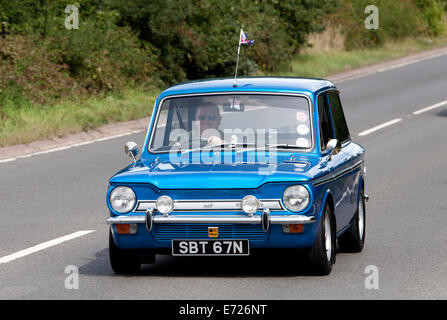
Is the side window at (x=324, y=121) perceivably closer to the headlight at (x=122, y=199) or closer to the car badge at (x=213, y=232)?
the car badge at (x=213, y=232)

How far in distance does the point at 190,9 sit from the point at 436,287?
836 inches

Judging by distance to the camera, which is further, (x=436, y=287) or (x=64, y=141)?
(x=64, y=141)

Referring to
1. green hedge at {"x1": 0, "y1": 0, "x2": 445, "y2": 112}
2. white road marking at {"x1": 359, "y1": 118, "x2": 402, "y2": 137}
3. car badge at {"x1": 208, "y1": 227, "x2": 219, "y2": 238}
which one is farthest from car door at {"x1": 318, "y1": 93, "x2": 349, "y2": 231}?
green hedge at {"x1": 0, "y1": 0, "x2": 445, "y2": 112}

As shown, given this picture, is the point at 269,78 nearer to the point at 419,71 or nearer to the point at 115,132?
the point at 115,132

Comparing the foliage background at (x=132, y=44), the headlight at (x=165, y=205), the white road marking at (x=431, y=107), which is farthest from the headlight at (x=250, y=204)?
the white road marking at (x=431, y=107)

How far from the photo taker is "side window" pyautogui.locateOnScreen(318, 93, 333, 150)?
9281mm

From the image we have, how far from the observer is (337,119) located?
10133mm

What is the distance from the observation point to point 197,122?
370 inches

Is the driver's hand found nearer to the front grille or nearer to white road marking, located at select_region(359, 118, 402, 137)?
the front grille

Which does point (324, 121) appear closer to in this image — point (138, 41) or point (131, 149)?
point (131, 149)

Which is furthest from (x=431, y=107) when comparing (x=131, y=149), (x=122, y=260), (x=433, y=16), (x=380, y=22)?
(x=433, y=16)

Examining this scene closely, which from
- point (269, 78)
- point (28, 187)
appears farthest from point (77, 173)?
point (269, 78)

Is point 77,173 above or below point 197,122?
below
